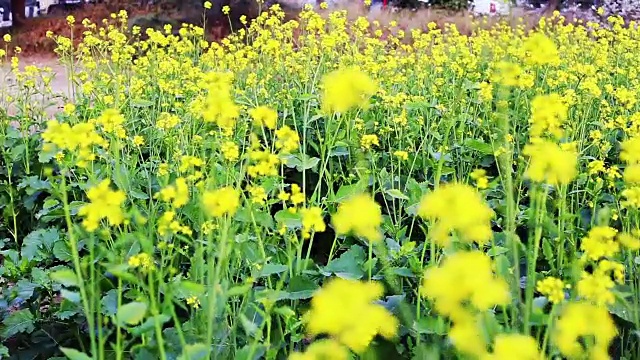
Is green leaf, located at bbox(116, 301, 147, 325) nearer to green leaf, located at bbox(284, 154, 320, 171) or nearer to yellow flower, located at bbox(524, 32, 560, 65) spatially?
yellow flower, located at bbox(524, 32, 560, 65)

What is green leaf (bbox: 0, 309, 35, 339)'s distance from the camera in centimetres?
194

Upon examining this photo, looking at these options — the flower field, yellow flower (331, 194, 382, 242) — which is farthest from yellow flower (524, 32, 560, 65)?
yellow flower (331, 194, 382, 242)

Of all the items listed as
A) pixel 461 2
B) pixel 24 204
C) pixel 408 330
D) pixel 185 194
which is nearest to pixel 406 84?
pixel 24 204

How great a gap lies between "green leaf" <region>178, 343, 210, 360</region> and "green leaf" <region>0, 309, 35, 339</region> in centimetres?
87

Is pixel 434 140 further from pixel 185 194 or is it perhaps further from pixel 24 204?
pixel 185 194

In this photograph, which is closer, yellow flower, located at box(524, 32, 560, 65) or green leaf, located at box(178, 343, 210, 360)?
green leaf, located at box(178, 343, 210, 360)

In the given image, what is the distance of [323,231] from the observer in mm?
2287

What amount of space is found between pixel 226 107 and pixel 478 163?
4.93 feet

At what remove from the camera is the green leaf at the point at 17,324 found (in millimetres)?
1937

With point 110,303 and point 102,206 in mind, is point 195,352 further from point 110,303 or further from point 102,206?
point 110,303

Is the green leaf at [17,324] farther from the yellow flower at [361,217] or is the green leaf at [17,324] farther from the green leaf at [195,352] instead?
the yellow flower at [361,217]

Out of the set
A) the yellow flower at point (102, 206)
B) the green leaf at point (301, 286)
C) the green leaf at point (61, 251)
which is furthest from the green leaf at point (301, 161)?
the yellow flower at point (102, 206)

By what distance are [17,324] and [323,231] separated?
89 centimetres

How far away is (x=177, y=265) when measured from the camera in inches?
81.7
